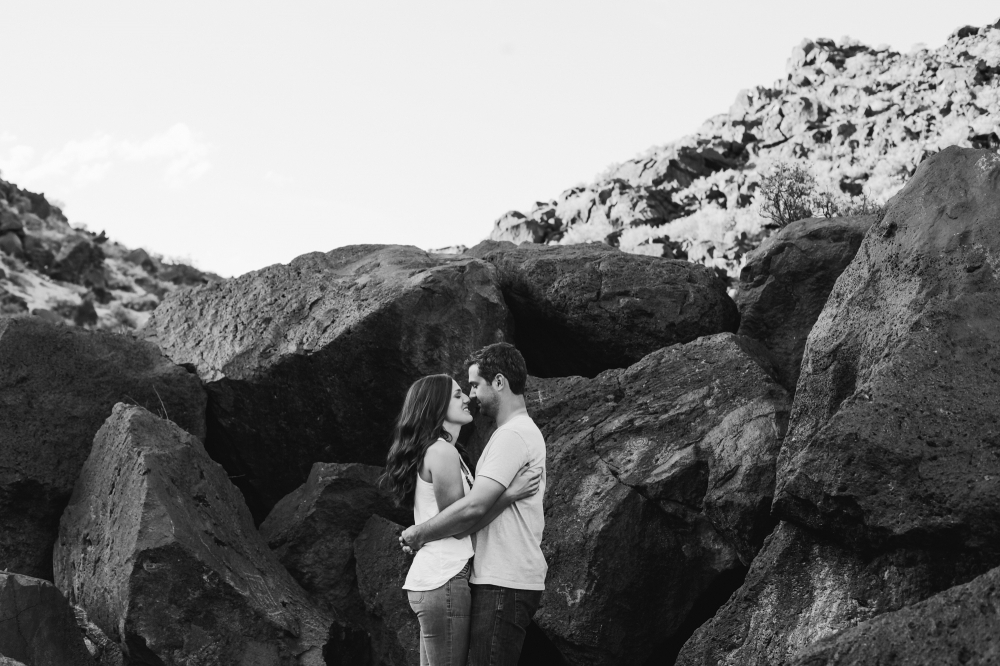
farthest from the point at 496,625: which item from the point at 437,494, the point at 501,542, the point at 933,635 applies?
the point at 933,635

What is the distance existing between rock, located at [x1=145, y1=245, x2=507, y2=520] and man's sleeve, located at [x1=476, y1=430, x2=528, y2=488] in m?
3.94

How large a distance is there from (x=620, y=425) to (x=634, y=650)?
172 centimetres

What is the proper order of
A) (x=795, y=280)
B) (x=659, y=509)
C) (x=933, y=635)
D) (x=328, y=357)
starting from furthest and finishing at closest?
(x=795, y=280), (x=328, y=357), (x=659, y=509), (x=933, y=635)

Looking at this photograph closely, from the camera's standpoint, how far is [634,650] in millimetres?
7328

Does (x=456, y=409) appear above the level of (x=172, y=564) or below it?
above

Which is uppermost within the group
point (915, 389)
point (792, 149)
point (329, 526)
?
point (792, 149)

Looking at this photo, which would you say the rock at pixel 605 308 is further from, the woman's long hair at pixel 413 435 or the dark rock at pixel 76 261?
the dark rock at pixel 76 261

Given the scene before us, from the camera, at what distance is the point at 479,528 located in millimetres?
5270

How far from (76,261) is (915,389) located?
2991 cm

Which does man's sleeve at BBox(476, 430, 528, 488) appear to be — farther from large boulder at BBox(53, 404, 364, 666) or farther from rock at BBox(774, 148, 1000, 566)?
Result: large boulder at BBox(53, 404, 364, 666)

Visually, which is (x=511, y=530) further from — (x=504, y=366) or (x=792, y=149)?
(x=792, y=149)

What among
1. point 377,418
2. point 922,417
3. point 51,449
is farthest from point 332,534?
point 922,417

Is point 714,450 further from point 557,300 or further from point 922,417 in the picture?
point 557,300

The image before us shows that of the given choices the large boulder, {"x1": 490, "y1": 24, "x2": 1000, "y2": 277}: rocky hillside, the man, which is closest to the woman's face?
the man
